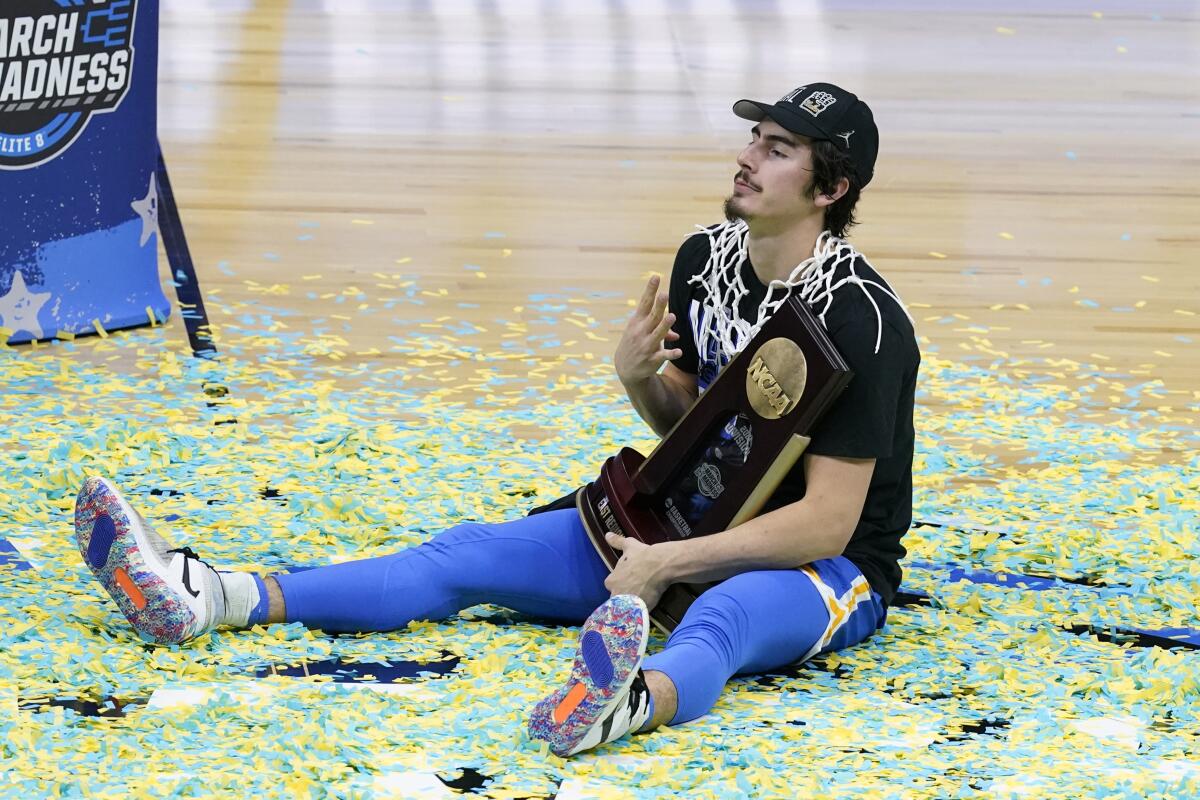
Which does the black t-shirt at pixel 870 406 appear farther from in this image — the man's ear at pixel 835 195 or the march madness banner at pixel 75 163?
the march madness banner at pixel 75 163

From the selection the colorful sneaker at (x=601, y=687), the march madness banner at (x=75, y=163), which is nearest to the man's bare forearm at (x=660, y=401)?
the colorful sneaker at (x=601, y=687)

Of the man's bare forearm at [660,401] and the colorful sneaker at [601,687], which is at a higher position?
the man's bare forearm at [660,401]

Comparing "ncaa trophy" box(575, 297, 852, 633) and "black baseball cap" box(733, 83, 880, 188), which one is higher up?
"black baseball cap" box(733, 83, 880, 188)

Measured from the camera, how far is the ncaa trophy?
2.56 metres

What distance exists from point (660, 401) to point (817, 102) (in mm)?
521

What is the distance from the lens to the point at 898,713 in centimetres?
250

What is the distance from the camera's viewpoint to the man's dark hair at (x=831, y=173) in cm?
263

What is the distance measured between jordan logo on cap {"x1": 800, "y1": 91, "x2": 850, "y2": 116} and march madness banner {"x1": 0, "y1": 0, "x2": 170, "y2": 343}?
2.09 metres

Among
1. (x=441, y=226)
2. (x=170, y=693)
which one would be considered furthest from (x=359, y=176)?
(x=170, y=693)

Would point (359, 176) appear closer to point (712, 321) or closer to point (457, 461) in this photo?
point (457, 461)

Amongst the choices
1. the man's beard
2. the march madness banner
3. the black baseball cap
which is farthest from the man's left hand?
the march madness banner

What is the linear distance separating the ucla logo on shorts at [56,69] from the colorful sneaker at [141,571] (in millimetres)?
1834

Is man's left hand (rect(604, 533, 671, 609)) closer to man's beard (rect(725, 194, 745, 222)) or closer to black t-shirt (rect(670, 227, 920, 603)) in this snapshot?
black t-shirt (rect(670, 227, 920, 603))

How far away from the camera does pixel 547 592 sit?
2.73 meters
